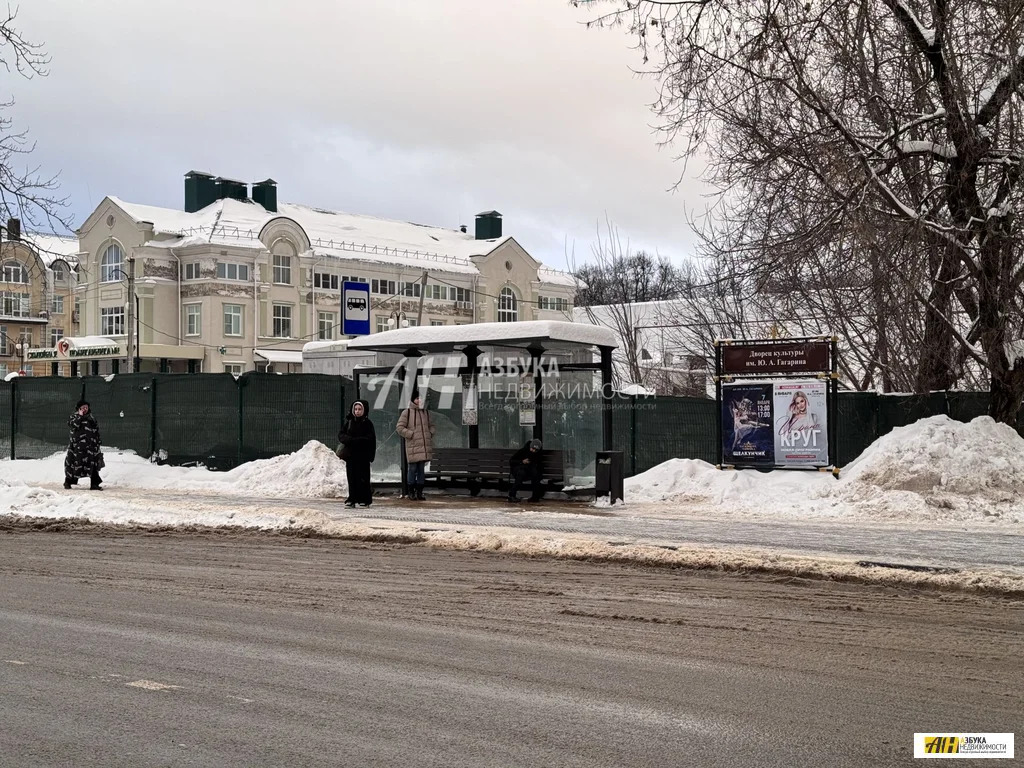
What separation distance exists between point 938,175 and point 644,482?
23.9ft

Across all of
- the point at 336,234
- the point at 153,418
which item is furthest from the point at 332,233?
the point at 153,418

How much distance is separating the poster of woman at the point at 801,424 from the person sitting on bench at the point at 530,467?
Answer: 4229 mm

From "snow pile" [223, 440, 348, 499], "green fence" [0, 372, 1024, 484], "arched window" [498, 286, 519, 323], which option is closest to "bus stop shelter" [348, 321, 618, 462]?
"green fence" [0, 372, 1024, 484]

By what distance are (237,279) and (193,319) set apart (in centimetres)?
377

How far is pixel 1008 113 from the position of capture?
17062 mm

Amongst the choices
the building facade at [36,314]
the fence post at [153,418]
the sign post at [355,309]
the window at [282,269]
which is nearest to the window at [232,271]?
the window at [282,269]

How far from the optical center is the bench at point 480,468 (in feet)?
62.9

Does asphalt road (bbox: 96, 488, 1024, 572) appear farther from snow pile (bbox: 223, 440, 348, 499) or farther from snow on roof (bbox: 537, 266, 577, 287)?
snow on roof (bbox: 537, 266, 577, 287)

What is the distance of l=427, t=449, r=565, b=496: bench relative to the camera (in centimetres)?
1917

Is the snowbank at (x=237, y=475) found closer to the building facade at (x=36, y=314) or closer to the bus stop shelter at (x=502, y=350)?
the bus stop shelter at (x=502, y=350)

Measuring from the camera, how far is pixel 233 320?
7188 centimetres

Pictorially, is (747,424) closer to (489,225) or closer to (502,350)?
(502,350)

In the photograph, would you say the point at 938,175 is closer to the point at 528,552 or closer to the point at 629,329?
the point at 528,552

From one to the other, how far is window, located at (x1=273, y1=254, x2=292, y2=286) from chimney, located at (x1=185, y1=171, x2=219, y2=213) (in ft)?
27.5
